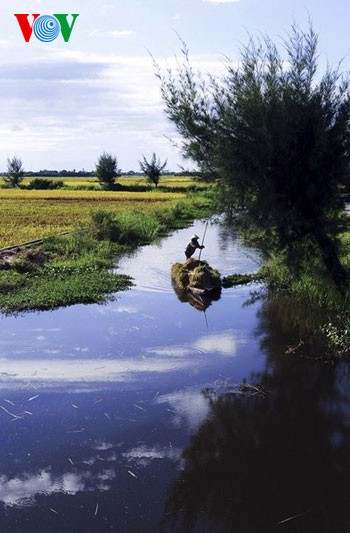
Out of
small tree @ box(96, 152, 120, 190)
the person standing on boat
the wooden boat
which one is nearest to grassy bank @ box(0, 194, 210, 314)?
the person standing on boat

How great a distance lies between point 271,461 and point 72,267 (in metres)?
9.61

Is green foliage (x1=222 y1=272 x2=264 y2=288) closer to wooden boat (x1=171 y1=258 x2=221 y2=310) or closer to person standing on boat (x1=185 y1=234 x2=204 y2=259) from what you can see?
wooden boat (x1=171 y1=258 x2=221 y2=310)

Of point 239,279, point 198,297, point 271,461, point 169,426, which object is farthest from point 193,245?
point 271,461

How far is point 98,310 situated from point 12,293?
2052 mm

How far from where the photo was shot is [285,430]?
18.9 feet

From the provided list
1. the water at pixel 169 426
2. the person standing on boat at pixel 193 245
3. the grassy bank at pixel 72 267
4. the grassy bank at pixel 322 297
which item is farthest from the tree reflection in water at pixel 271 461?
the person standing on boat at pixel 193 245

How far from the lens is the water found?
14.3 feet

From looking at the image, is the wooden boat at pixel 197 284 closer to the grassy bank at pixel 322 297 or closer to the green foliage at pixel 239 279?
the green foliage at pixel 239 279

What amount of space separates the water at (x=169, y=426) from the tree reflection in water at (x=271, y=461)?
0.01 meters

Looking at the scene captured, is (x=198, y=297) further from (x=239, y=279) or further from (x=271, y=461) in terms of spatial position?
(x=271, y=461)

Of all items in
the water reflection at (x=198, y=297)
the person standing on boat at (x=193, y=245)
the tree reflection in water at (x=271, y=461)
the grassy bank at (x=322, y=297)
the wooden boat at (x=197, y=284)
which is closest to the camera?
the tree reflection in water at (x=271, y=461)

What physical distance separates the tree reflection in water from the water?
15mm

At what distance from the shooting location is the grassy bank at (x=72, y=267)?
439 inches

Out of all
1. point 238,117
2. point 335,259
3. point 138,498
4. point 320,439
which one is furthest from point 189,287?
point 138,498
